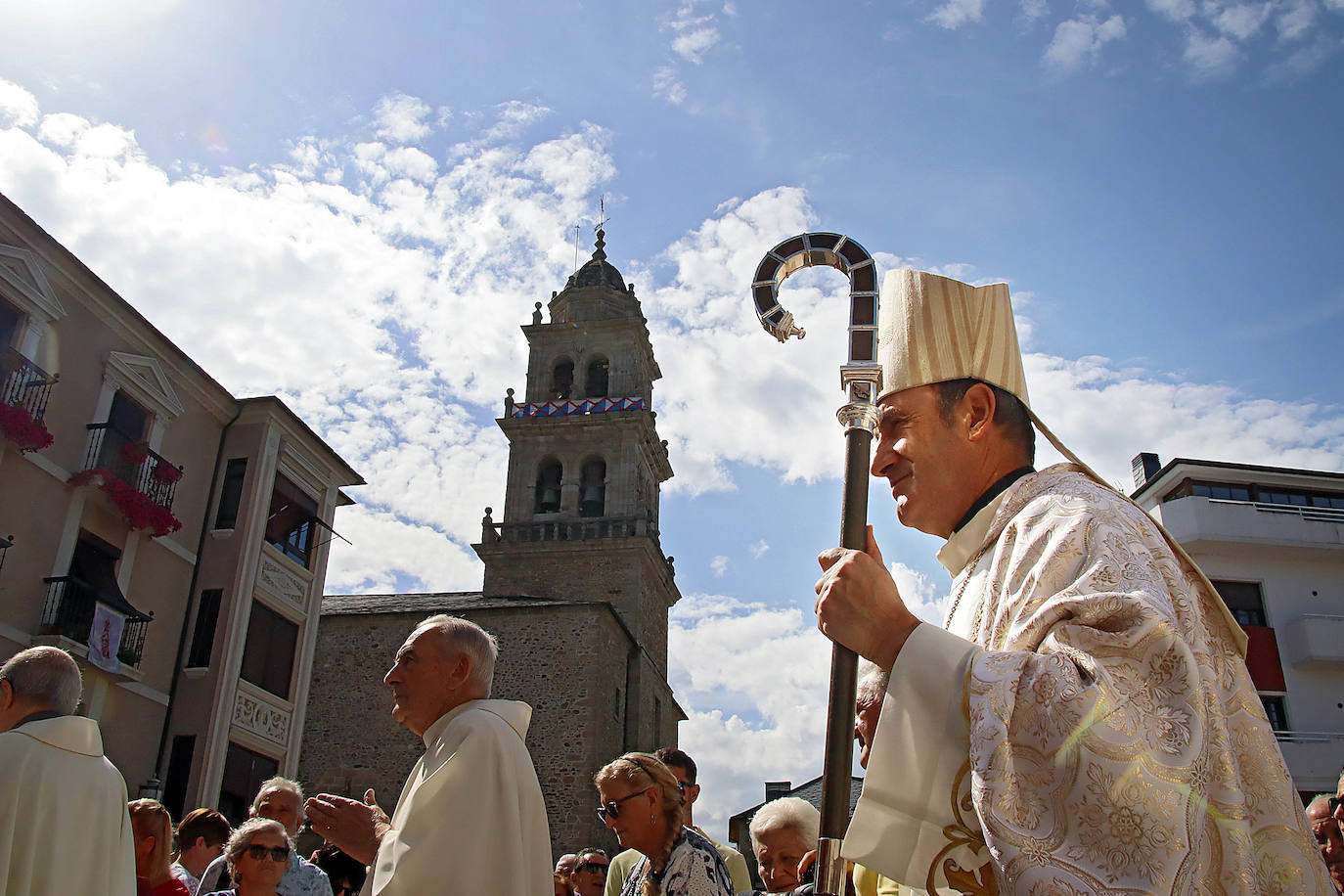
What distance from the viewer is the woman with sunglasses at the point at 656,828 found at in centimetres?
392

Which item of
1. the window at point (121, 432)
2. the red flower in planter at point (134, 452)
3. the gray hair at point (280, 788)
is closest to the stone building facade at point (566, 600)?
the window at point (121, 432)

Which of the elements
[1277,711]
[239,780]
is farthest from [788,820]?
[1277,711]

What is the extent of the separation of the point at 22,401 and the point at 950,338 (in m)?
14.2

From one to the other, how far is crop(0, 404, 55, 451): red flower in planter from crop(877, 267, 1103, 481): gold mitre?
13.4m

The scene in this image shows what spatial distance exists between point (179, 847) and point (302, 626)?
13.4 metres

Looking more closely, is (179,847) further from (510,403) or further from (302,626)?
(510,403)

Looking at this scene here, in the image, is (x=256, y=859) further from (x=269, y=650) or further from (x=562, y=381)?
(x=562, y=381)

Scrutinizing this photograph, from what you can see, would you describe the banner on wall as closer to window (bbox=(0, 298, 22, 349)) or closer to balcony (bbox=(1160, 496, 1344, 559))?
window (bbox=(0, 298, 22, 349))

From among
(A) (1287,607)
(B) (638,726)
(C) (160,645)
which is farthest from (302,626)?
(A) (1287,607)

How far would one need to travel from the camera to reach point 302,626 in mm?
18609

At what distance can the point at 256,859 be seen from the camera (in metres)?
4.35

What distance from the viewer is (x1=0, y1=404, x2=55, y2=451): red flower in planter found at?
494 inches

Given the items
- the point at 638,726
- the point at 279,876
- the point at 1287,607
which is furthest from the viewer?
the point at 638,726

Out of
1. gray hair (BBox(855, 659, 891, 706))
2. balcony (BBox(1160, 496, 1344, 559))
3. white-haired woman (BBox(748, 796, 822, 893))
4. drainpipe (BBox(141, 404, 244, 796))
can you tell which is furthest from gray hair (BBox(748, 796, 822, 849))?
balcony (BBox(1160, 496, 1344, 559))
